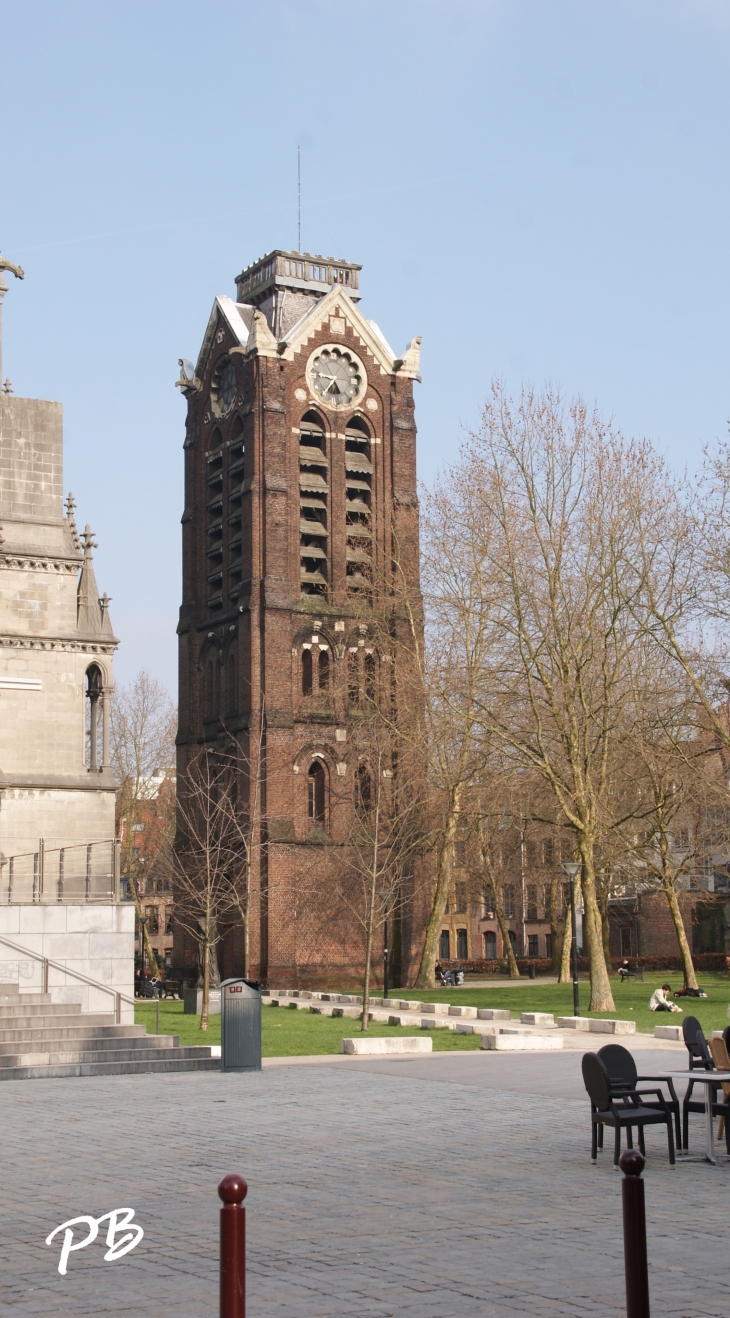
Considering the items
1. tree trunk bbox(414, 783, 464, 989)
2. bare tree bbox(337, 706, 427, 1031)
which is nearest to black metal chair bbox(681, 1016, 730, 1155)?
bare tree bbox(337, 706, 427, 1031)

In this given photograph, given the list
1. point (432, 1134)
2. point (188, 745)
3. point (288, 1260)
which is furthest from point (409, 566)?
point (288, 1260)

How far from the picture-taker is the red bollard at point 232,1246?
215 inches

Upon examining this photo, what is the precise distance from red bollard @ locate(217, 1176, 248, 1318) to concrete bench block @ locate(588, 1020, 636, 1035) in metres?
24.7

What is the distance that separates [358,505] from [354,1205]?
183ft

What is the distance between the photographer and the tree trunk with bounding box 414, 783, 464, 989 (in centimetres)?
5063

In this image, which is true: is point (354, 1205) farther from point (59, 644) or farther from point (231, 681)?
point (231, 681)

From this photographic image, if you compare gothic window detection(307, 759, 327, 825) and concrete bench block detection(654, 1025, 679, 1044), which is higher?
gothic window detection(307, 759, 327, 825)

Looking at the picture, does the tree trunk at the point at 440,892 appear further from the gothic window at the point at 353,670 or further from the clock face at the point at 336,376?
the clock face at the point at 336,376

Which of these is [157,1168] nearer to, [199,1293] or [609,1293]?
[199,1293]

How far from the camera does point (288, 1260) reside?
29.9 ft

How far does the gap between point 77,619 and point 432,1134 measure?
21.9m

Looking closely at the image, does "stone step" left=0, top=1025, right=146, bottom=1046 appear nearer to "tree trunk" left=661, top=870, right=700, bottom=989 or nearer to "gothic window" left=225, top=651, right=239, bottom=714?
"tree trunk" left=661, top=870, right=700, bottom=989

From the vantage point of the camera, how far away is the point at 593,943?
36.8 metres

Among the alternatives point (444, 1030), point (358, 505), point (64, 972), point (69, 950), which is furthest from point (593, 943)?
point (358, 505)
